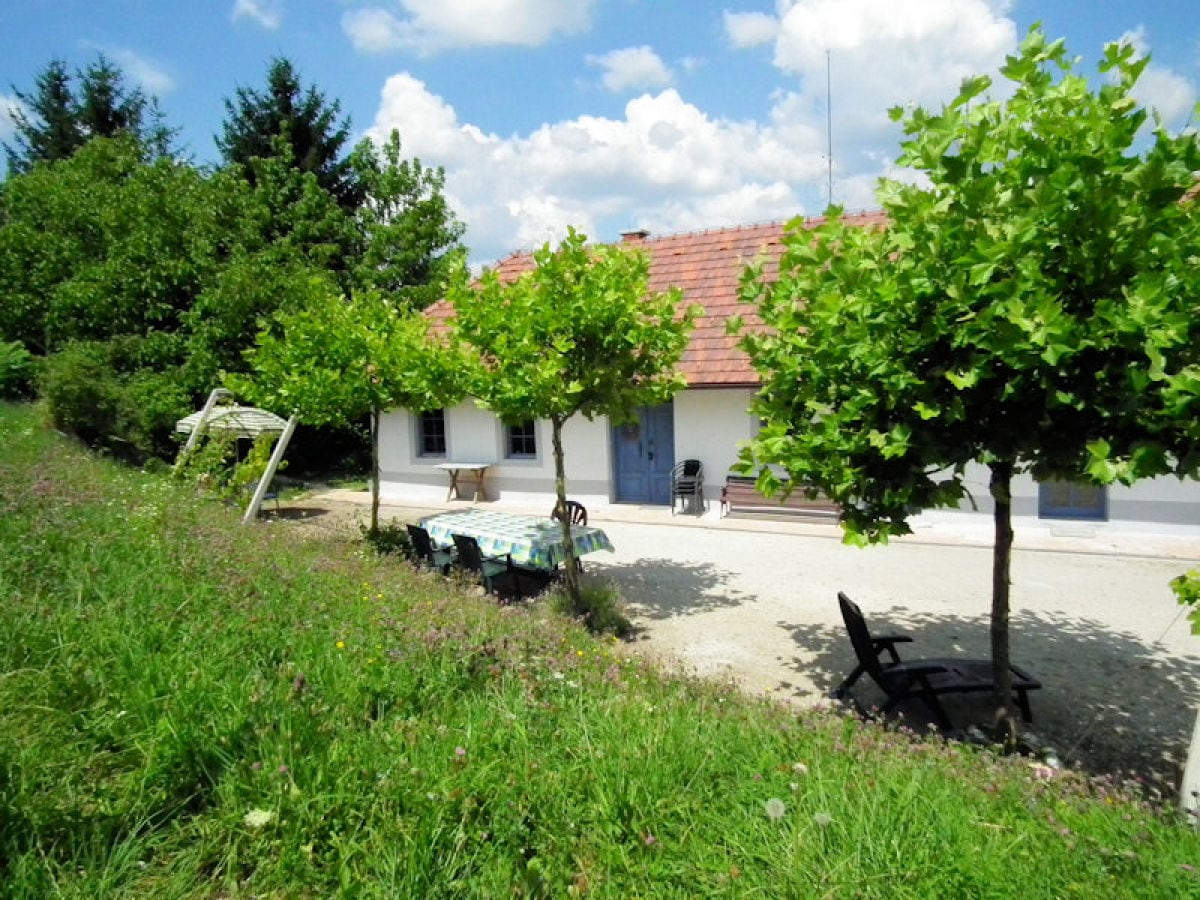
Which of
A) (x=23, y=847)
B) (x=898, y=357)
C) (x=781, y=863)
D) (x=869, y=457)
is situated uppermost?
(x=898, y=357)

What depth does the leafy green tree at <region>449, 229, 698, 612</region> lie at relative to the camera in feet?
23.6

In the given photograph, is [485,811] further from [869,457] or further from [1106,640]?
[1106,640]

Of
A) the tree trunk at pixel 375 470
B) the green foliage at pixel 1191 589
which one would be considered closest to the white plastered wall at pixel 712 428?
the tree trunk at pixel 375 470

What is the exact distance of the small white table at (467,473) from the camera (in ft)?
53.4

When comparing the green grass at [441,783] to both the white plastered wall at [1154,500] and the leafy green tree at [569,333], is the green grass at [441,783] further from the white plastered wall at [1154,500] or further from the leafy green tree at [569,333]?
the white plastered wall at [1154,500]

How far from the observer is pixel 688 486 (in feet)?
46.2

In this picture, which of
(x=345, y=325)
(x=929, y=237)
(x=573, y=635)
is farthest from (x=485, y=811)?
(x=345, y=325)

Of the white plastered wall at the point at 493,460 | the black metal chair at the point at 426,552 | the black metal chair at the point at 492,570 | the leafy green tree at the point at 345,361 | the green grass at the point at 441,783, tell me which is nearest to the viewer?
the green grass at the point at 441,783

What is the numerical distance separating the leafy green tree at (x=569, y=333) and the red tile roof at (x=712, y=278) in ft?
16.5

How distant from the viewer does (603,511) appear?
14.8m

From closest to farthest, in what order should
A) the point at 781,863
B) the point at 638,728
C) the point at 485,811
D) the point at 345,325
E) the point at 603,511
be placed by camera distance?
the point at 781,863 → the point at 485,811 → the point at 638,728 → the point at 345,325 → the point at 603,511

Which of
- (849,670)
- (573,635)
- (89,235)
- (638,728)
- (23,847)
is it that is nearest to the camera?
(23,847)

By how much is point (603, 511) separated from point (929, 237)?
10971 millimetres

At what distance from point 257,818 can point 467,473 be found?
14222 millimetres
